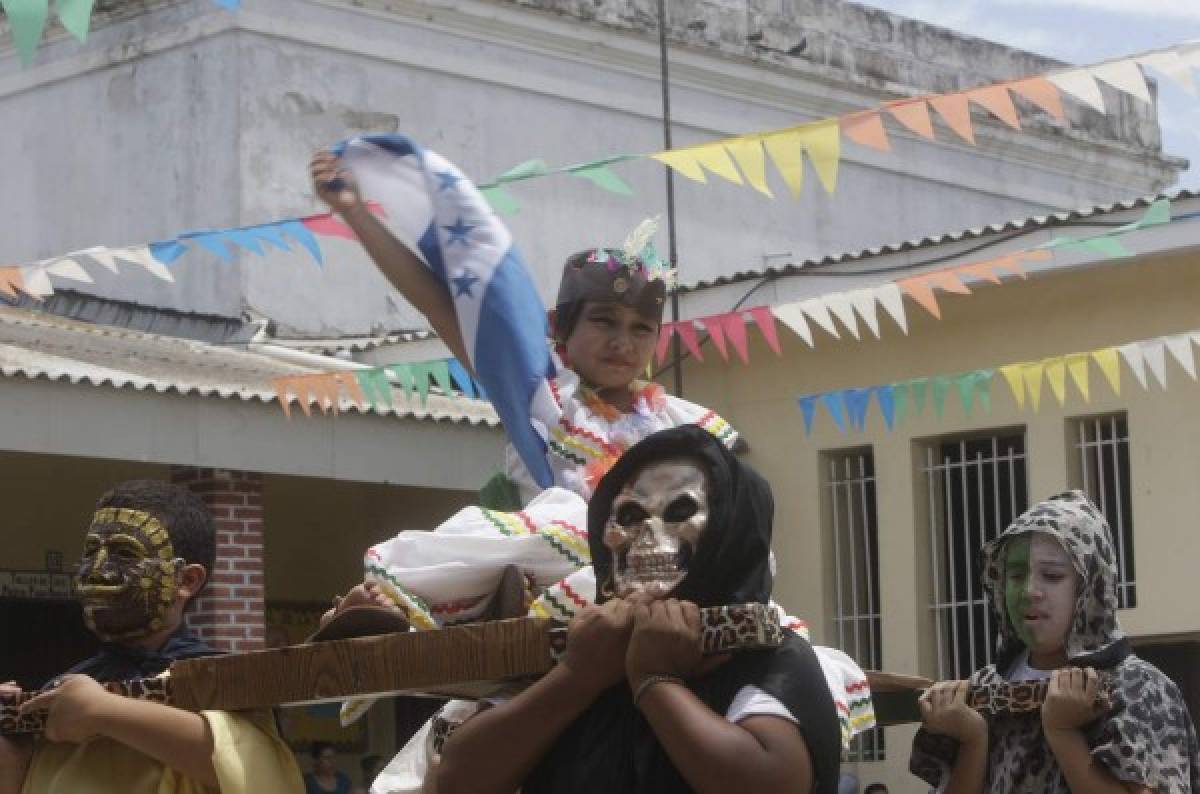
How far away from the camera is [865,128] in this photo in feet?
28.5

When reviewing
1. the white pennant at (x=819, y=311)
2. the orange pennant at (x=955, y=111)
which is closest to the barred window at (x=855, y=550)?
the white pennant at (x=819, y=311)

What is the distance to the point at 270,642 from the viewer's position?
16594mm

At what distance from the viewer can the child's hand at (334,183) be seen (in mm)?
4949

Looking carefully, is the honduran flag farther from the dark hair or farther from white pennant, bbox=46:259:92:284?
white pennant, bbox=46:259:92:284

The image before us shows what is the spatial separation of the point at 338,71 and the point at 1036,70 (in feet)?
27.6

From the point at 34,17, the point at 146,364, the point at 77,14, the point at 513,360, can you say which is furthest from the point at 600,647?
the point at 146,364

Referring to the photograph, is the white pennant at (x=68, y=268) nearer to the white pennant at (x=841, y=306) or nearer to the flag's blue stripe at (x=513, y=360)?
the white pennant at (x=841, y=306)

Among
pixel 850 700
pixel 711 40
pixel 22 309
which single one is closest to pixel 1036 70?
pixel 711 40

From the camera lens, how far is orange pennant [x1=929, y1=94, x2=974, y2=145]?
27.7 feet

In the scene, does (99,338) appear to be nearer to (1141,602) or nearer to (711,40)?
(1141,602)

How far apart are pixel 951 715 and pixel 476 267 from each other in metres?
1.30

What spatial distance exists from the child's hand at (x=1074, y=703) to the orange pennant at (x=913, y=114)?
348 centimetres

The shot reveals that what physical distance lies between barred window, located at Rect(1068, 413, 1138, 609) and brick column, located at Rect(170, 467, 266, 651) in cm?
465

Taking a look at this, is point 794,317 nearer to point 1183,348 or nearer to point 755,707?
point 1183,348
